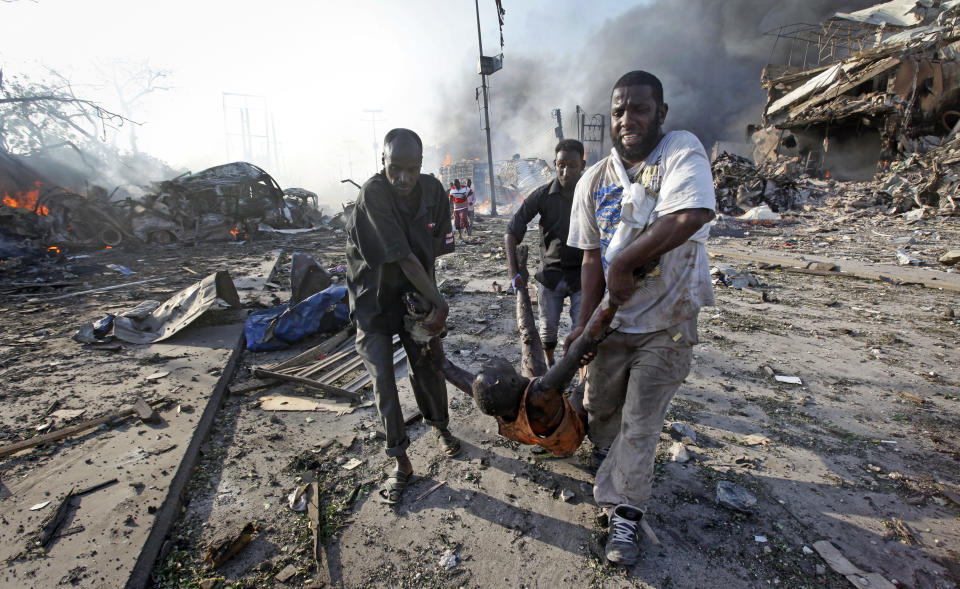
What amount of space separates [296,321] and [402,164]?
3.05 metres

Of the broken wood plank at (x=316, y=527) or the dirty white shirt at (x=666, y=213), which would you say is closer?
the dirty white shirt at (x=666, y=213)

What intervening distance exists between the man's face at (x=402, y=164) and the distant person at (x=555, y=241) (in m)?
1.14

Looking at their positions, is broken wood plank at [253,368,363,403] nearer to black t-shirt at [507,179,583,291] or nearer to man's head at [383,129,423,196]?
black t-shirt at [507,179,583,291]

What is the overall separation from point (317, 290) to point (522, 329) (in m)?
3.48

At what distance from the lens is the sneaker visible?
1705mm

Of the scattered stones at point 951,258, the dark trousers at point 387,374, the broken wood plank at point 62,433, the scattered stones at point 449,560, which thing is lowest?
the scattered stones at point 449,560

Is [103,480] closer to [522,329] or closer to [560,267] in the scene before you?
[522,329]

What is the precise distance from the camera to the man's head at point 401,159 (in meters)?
1.96

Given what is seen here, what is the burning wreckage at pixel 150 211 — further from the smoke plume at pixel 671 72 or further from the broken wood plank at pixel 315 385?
the smoke plume at pixel 671 72

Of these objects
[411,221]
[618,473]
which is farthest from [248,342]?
[618,473]

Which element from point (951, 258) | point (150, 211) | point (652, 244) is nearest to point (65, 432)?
point (652, 244)

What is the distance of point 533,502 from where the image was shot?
6.96 ft

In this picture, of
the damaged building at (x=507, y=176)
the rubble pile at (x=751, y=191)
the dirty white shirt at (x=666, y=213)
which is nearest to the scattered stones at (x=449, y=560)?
the dirty white shirt at (x=666, y=213)

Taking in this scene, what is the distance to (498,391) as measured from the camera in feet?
5.60
